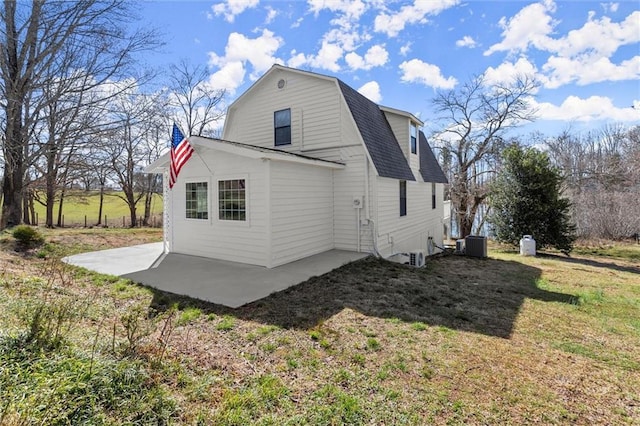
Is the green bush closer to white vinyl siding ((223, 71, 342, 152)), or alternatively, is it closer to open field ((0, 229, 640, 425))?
open field ((0, 229, 640, 425))

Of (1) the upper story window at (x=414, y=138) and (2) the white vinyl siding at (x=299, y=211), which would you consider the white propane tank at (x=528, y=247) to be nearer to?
(1) the upper story window at (x=414, y=138)

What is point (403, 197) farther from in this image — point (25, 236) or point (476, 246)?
point (25, 236)

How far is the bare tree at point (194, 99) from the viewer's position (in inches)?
895

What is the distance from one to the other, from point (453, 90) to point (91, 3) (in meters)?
19.3

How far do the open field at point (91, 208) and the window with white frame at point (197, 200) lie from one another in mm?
17238

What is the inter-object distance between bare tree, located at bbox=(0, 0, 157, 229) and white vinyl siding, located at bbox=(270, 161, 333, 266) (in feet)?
24.1

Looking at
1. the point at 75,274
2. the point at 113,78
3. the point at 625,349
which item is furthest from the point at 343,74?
the point at 625,349

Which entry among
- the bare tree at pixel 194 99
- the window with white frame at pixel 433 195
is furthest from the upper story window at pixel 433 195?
the bare tree at pixel 194 99

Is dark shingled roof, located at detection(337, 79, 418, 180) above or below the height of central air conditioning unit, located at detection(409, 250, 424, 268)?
above

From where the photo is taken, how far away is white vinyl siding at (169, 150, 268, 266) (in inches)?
285

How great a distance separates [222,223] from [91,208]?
27.5 m

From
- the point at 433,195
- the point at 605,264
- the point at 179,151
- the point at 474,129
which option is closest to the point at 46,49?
the point at 179,151

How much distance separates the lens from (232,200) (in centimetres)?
773

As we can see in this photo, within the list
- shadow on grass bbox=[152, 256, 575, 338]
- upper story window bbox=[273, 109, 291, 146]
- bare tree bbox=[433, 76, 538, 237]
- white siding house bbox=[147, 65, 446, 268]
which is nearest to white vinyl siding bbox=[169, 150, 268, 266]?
white siding house bbox=[147, 65, 446, 268]
